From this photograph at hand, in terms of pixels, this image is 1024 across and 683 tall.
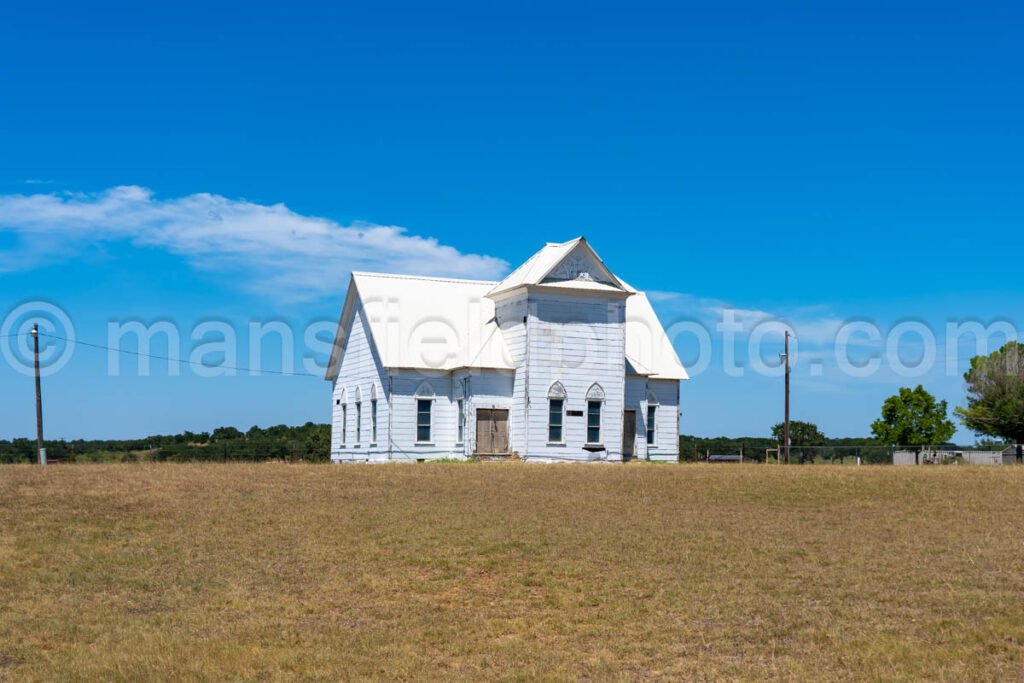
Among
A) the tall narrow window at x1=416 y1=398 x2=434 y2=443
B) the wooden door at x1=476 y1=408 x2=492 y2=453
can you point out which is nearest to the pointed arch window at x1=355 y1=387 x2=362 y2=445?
the tall narrow window at x1=416 y1=398 x2=434 y2=443

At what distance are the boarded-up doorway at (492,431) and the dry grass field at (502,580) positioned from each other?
12428 mm

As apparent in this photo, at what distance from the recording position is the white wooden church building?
44344mm

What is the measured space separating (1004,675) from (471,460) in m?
31.7

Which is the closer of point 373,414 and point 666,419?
point 373,414

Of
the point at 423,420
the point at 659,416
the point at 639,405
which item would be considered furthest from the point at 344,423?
the point at 659,416

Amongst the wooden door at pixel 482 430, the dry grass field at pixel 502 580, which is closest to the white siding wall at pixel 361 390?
the wooden door at pixel 482 430

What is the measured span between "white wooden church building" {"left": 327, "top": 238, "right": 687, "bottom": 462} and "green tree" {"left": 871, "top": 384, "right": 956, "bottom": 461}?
3434 centimetres

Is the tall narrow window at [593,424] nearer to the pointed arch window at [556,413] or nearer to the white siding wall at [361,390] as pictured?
the pointed arch window at [556,413]

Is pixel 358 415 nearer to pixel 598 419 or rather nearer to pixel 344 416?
pixel 344 416

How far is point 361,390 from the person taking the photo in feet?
163

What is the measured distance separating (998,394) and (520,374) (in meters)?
36.9

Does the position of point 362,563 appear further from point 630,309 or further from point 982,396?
point 982,396

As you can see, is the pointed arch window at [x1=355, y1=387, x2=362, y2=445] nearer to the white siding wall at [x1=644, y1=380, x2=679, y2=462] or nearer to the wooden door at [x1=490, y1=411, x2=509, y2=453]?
the wooden door at [x1=490, y1=411, x2=509, y2=453]

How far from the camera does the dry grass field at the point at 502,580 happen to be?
46.1ft
